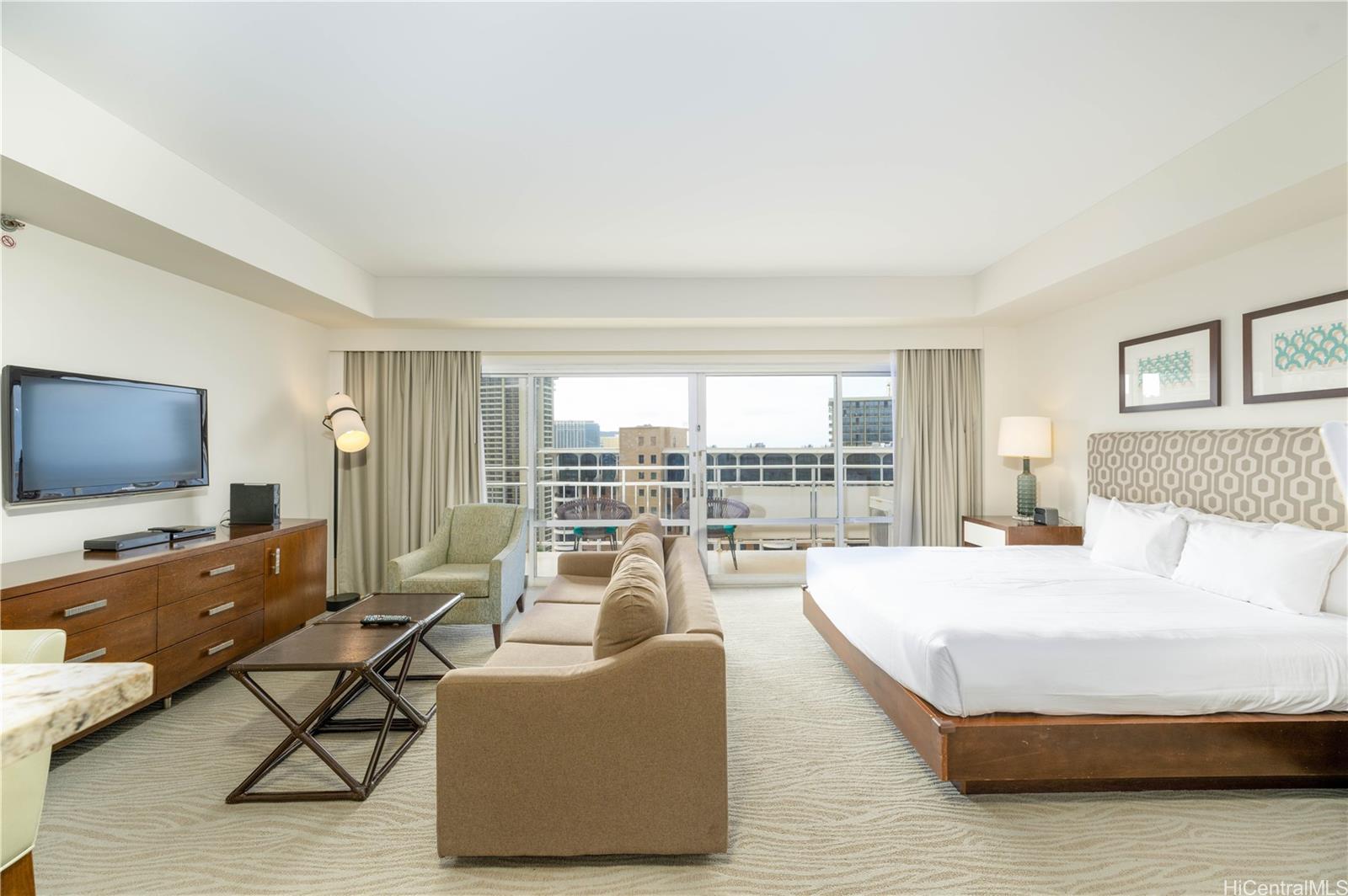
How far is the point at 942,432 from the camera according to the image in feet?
18.5

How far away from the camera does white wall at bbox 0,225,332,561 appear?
2943 mm

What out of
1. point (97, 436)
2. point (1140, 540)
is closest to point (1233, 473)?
point (1140, 540)

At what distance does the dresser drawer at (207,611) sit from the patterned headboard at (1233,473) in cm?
521

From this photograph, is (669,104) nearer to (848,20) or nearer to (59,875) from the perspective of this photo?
(848,20)

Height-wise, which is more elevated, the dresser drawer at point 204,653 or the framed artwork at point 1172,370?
the framed artwork at point 1172,370

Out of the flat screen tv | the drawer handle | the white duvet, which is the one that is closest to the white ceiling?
the flat screen tv

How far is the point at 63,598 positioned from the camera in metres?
2.53

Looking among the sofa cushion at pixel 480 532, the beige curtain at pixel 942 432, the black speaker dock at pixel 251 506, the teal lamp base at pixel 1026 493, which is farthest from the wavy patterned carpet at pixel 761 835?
the beige curtain at pixel 942 432

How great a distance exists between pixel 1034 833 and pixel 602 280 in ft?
14.1

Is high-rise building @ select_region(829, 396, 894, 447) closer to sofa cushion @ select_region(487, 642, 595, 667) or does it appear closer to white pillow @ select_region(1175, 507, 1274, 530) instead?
white pillow @ select_region(1175, 507, 1274, 530)

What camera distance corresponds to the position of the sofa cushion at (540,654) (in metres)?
2.63

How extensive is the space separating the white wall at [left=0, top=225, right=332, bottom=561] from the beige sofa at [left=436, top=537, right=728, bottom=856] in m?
2.51

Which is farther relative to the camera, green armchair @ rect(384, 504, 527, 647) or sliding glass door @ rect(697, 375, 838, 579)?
sliding glass door @ rect(697, 375, 838, 579)

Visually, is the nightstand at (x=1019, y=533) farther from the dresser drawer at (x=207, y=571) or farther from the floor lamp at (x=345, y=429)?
the dresser drawer at (x=207, y=571)
